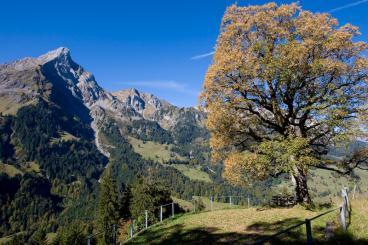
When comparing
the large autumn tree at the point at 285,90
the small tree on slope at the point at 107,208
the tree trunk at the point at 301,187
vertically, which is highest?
the large autumn tree at the point at 285,90

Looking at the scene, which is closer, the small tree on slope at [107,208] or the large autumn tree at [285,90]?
the large autumn tree at [285,90]

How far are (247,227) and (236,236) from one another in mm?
2503

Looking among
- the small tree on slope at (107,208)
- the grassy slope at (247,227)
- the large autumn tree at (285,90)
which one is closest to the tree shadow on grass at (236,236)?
the grassy slope at (247,227)

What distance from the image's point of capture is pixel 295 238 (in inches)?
804

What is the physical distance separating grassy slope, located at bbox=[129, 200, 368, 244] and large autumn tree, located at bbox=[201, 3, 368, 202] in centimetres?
330

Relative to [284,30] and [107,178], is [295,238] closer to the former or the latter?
[284,30]

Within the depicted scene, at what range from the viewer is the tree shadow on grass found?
20031mm

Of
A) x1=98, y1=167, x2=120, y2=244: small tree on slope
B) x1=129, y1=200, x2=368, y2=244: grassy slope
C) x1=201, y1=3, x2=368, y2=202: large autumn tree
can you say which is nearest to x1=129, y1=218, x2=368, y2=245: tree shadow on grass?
x1=129, y1=200, x2=368, y2=244: grassy slope

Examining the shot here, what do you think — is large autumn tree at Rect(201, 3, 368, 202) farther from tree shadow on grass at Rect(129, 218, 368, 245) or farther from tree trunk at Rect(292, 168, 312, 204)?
tree shadow on grass at Rect(129, 218, 368, 245)

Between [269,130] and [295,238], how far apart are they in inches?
598

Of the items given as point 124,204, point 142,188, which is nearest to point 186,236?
point 142,188

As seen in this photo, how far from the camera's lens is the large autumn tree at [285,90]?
27406 mm

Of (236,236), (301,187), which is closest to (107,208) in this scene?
(301,187)

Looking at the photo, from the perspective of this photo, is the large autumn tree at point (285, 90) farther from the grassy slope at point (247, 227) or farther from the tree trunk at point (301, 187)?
the grassy slope at point (247, 227)
